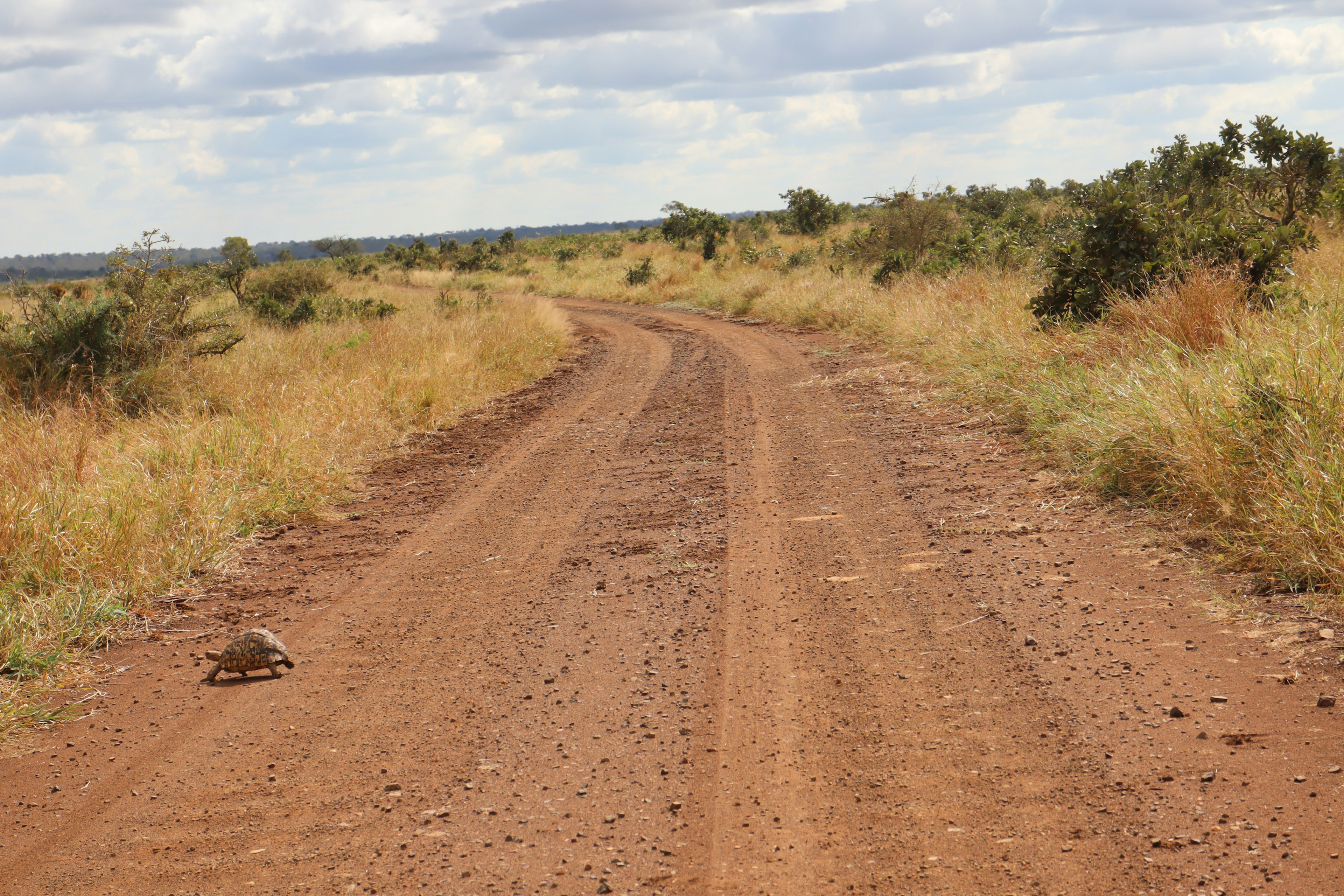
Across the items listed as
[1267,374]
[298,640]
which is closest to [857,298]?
[1267,374]

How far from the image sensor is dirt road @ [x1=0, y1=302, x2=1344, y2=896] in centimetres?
274

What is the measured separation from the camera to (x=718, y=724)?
11.6ft

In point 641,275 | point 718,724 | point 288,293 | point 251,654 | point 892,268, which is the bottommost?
point 718,724

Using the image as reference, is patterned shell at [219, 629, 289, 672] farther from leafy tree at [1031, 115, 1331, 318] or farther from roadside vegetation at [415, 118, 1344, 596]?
leafy tree at [1031, 115, 1331, 318]

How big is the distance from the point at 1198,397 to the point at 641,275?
2503 centimetres

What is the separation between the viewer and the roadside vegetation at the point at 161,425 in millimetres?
5039

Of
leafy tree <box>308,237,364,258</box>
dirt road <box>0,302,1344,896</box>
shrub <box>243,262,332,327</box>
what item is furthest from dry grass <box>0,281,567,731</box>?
leafy tree <box>308,237,364,258</box>

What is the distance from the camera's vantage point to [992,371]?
9.21 metres

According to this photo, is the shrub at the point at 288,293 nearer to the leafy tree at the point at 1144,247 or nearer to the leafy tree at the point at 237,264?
the leafy tree at the point at 237,264

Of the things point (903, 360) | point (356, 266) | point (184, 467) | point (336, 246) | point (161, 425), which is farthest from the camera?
point (336, 246)

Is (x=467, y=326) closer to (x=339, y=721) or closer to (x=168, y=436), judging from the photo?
(x=168, y=436)

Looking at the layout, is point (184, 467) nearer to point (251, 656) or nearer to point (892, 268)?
point (251, 656)

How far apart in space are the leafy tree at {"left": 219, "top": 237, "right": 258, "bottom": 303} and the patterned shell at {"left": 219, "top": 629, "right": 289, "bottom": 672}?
14043mm

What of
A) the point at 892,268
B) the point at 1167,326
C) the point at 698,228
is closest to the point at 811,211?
the point at 698,228
